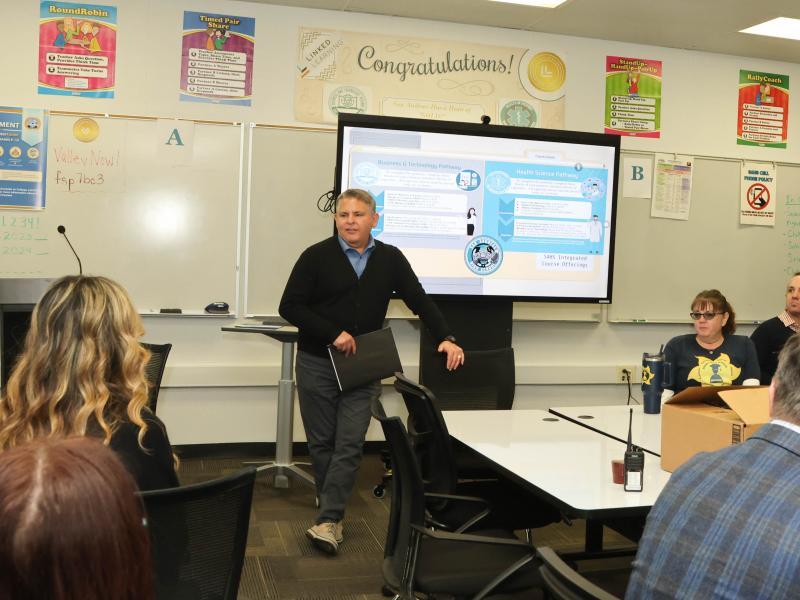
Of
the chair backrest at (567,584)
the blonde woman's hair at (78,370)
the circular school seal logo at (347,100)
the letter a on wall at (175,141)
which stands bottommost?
the chair backrest at (567,584)

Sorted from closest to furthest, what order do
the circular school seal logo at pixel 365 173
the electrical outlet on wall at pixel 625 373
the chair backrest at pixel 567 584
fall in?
the chair backrest at pixel 567 584
the circular school seal logo at pixel 365 173
the electrical outlet on wall at pixel 625 373

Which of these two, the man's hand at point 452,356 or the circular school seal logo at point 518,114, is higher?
the circular school seal logo at point 518,114

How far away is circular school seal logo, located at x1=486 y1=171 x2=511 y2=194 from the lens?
4.96 meters

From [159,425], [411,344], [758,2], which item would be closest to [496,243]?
[411,344]

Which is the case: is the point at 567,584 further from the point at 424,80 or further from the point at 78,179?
the point at 424,80

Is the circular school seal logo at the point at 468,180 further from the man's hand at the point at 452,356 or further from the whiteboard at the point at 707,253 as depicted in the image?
the man's hand at the point at 452,356

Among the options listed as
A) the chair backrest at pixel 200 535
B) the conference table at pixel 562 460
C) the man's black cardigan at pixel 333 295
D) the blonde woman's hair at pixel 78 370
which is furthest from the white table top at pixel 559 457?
the blonde woman's hair at pixel 78 370

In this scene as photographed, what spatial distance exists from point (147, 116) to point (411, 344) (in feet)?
6.92

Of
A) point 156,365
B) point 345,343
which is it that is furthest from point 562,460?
point 156,365

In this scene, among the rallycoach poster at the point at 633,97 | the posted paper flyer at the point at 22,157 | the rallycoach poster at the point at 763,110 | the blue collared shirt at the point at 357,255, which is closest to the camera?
the blue collared shirt at the point at 357,255

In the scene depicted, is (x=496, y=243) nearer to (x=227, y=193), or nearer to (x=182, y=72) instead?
(x=227, y=193)

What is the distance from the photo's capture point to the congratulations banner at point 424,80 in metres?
5.03

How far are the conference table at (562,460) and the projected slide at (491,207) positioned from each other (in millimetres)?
→ 1673

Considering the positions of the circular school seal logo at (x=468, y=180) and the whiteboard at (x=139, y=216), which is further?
the circular school seal logo at (x=468, y=180)
